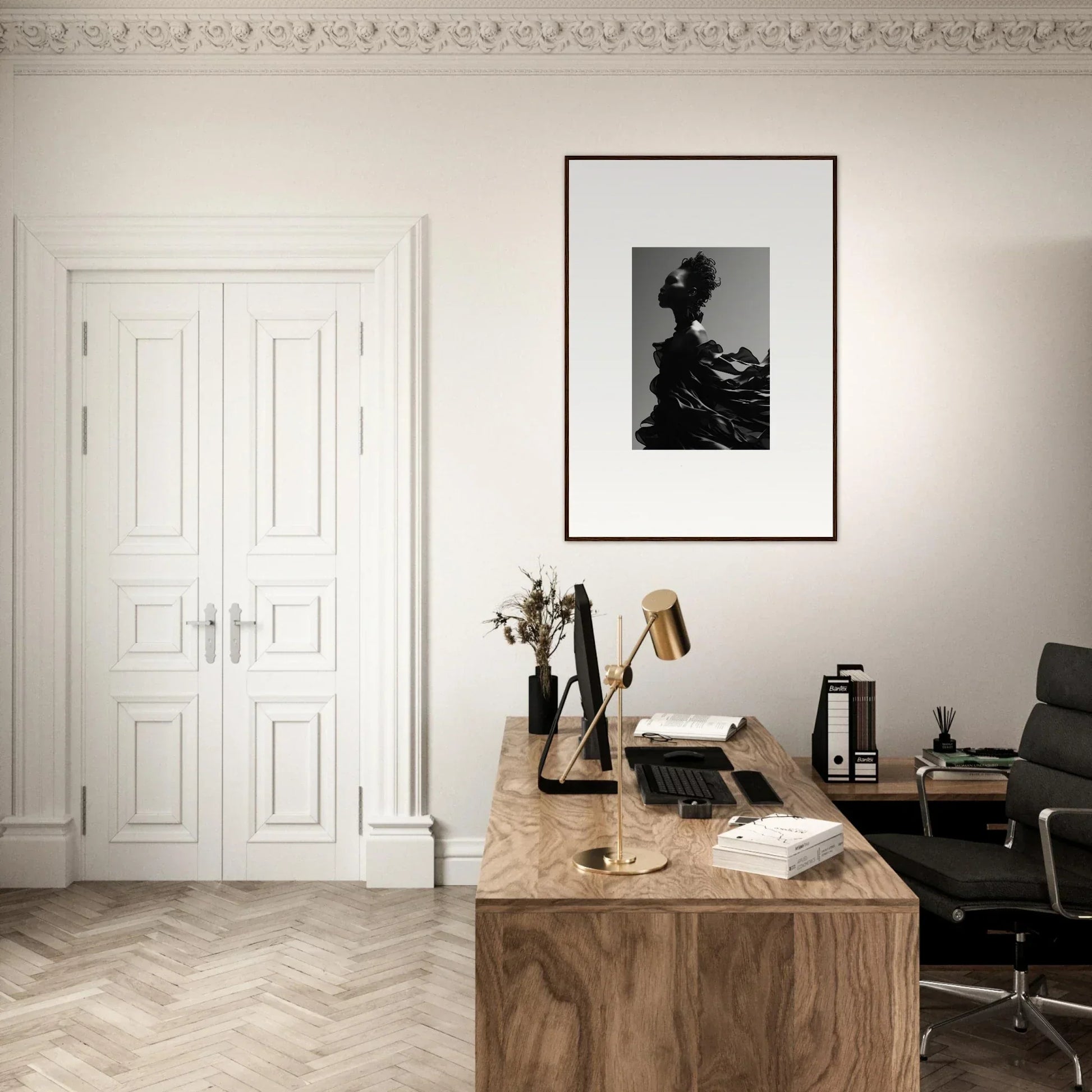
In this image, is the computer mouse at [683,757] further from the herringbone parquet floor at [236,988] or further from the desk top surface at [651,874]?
the herringbone parquet floor at [236,988]

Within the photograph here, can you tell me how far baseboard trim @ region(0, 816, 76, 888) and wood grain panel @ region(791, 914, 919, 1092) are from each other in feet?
10.4

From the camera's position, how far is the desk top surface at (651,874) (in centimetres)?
183

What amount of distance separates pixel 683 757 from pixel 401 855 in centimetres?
154

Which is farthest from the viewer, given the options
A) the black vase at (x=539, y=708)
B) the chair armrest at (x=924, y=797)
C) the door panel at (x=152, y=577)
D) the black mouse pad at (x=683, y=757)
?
the door panel at (x=152, y=577)

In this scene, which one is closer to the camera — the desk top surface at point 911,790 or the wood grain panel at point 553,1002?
the wood grain panel at point 553,1002

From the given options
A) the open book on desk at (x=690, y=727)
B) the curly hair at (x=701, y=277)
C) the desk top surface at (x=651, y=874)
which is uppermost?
the curly hair at (x=701, y=277)

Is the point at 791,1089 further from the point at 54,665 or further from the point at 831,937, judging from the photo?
the point at 54,665

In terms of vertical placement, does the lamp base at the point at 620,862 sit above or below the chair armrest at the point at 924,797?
above

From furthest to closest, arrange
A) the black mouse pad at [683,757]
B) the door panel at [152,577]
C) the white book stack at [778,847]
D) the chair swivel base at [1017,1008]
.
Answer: the door panel at [152,577]
the black mouse pad at [683,757]
the chair swivel base at [1017,1008]
the white book stack at [778,847]

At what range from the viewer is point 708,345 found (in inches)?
156

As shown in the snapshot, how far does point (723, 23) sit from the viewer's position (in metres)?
3.90

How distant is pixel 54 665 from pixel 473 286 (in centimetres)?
222

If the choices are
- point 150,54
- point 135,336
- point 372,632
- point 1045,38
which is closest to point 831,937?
point 372,632

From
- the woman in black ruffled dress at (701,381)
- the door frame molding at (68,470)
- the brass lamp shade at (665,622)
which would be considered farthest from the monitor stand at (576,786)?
the woman in black ruffled dress at (701,381)
